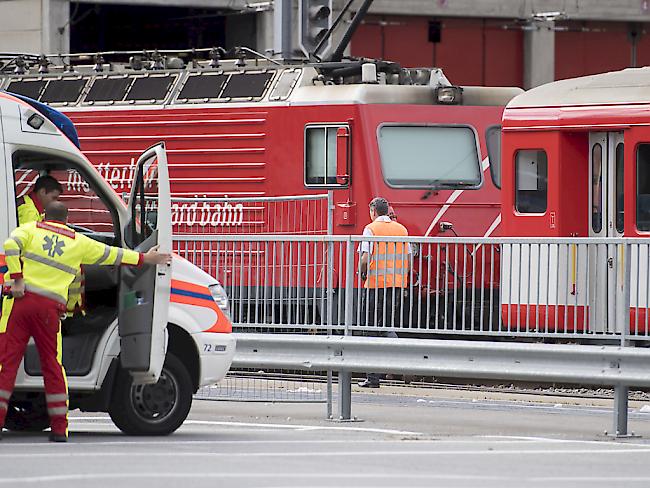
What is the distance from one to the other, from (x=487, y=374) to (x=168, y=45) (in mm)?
26981

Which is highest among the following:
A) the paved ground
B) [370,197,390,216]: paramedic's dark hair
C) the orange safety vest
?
[370,197,390,216]: paramedic's dark hair

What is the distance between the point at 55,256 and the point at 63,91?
38.0 ft

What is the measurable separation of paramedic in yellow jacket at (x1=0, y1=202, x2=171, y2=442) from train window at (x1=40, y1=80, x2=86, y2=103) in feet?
37.1

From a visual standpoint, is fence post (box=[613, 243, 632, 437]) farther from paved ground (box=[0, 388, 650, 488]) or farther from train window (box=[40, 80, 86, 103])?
train window (box=[40, 80, 86, 103])

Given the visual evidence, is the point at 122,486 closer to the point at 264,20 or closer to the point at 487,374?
the point at 487,374

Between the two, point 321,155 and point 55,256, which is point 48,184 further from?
point 321,155

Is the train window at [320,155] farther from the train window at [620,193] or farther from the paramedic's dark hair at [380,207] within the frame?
the train window at [620,193]

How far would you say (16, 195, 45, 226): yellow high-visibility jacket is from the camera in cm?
1248

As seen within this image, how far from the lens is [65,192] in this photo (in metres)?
13.0

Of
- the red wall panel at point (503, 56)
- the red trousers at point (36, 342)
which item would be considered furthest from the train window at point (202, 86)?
the red wall panel at point (503, 56)

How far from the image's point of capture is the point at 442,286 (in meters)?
14.1

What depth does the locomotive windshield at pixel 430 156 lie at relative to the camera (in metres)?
21.0

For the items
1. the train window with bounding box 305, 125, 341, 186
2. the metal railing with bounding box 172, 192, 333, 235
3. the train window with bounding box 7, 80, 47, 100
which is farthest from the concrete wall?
the train window with bounding box 305, 125, 341, 186

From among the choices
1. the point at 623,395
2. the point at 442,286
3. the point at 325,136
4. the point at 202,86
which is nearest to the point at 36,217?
the point at 442,286
